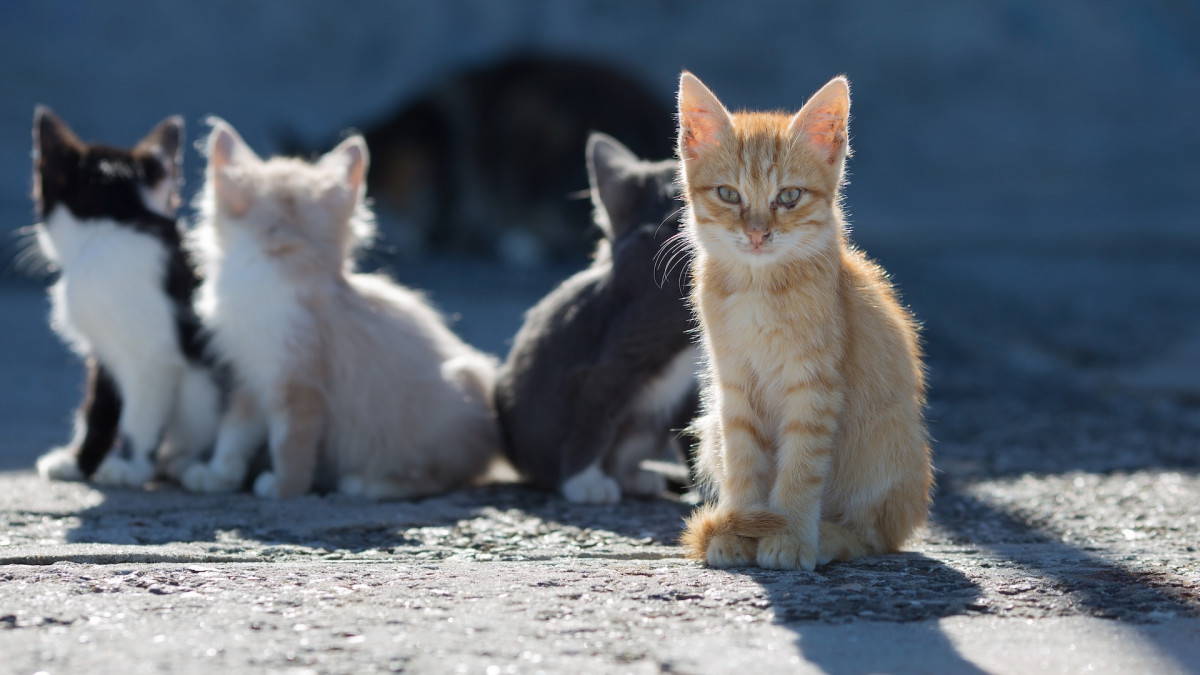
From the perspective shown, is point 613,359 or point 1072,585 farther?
point 613,359

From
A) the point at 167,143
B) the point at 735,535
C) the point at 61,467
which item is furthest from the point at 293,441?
the point at 735,535

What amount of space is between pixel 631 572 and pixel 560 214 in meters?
5.79

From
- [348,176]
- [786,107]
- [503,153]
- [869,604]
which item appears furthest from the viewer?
[786,107]

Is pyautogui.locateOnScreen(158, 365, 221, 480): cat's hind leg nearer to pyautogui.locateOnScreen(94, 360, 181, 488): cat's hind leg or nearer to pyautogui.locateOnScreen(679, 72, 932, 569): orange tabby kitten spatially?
pyautogui.locateOnScreen(94, 360, 181, 488): cat's hind leg

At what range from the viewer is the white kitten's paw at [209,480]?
10.7 feet

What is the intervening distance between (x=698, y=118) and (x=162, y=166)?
203cm

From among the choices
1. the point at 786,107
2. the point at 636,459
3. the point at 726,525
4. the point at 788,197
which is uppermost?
the point at 786,107

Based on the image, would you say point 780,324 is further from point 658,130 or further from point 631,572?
point 658,130

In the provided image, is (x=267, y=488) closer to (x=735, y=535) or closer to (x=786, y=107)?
(x=735, y=535)

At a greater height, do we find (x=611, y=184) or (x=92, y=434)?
(x=611, y=184)

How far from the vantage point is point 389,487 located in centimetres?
325

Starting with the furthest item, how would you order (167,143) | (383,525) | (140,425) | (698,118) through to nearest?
(167,143)
(140,425)
(383,525)
(698,118)

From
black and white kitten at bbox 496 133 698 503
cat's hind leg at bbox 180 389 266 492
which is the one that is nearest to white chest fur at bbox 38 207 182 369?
cat's hind leg at bbox 180 389 266 492

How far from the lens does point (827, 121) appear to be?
2336mm
